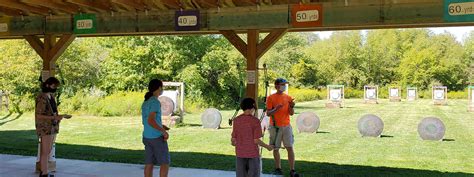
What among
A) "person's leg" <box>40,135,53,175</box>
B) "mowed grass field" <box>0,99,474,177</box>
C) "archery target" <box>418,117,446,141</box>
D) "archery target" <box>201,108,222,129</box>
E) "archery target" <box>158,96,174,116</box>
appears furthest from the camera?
"archery target" <box>158,96,174,116</box>

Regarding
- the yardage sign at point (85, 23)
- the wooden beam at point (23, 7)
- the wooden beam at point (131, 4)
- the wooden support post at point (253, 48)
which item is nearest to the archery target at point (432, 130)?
the wooden support post at point (253, 48)

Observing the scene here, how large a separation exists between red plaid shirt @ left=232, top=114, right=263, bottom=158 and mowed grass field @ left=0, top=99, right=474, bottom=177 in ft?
9.23

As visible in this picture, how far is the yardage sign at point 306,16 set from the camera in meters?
5.64

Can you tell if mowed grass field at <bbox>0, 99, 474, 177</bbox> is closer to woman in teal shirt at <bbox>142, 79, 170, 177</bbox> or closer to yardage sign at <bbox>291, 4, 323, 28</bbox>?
yardage sign at <bbox>291, 4, 323, 28</bbox>

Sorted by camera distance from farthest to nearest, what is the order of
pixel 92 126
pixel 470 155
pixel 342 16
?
pixel 92 126, pixel 470 155, pixel 342 16

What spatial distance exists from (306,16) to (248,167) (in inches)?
81.6

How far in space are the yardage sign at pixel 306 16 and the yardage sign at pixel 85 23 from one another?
2.94m

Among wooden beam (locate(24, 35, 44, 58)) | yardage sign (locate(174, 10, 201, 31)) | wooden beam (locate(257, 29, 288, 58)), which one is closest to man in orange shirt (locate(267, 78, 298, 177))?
wooden beam (locate(257, 29, 288, 58))

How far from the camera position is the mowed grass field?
802 centimetres

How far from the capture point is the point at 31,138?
38.2 ft

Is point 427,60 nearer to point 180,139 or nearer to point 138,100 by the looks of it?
point 138,100

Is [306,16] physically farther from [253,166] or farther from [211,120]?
[211,120]

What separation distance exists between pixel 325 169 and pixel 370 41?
154 feet

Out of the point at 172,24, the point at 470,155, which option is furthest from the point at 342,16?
the point at 470,155
